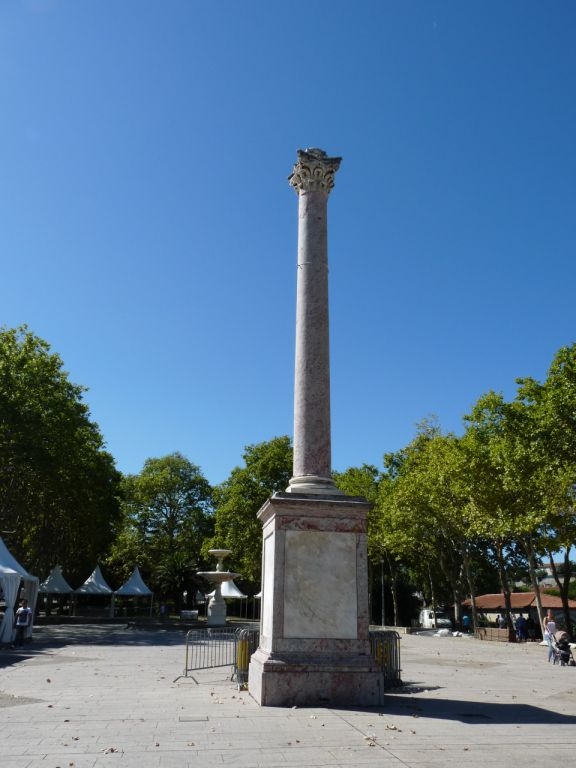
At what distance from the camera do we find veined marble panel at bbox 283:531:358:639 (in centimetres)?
1107

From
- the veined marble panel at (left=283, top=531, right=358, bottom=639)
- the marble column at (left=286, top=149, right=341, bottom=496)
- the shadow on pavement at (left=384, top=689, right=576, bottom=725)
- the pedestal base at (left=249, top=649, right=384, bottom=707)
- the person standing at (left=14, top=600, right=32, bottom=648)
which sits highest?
the marble column at (left=286, top=149, right=341, bottom=496)

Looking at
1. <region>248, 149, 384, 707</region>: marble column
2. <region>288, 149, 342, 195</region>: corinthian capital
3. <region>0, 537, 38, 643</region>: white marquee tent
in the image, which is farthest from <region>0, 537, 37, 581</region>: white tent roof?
<region>288, 149, 342, 195</region>: corinthian capital

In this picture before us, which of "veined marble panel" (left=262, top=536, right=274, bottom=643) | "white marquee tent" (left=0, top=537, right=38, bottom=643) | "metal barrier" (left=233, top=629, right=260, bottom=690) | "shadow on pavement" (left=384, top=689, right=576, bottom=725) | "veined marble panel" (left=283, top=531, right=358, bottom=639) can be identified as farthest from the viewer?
"white marquee tent" (left=0, top=537, right=38, bottom=643)

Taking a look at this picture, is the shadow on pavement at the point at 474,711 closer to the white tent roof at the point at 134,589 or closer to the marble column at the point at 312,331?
the marble column at the point at 312,331

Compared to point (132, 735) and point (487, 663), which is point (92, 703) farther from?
point (487, 663)

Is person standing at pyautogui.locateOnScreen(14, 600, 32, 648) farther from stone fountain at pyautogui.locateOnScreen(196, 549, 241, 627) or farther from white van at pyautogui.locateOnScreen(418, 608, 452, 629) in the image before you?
white van at pyautogui.locateOnScreen(418, 608, 452, 629)

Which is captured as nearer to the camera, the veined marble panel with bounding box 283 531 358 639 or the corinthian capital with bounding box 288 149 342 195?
the veined marble panel with bounding box 283 531 358 639

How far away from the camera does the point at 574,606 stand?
65.8 meters

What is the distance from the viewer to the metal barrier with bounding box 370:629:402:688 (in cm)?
1334

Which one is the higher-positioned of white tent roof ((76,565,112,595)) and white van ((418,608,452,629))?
white tent roof ((76,565,112,595))

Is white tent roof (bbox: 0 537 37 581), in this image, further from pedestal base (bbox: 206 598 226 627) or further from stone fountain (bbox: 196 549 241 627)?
pedestal base (bbox: 206 598 226 627)

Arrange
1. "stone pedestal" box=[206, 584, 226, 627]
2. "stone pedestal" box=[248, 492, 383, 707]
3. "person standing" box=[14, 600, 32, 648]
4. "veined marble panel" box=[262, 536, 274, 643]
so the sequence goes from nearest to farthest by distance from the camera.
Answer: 1. "stone pedestal" box=[248, 492, 383, 707]
2. "veined marble panel" box=[262, 536, 274, 643]
3. "person standing" box=[14, 600, 32, 648]
4. "stone pedestal" box=[206, 584, 226, 627]

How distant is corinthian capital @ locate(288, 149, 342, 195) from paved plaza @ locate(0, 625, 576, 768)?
1086cm

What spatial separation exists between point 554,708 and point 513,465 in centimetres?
1688
